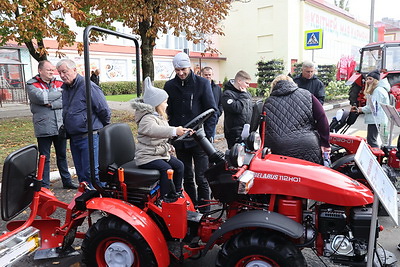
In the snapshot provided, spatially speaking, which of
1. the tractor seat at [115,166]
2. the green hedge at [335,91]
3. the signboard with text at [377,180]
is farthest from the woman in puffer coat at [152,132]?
the green hedge at [335,91]

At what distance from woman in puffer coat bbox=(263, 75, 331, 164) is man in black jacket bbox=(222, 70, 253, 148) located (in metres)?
1.33

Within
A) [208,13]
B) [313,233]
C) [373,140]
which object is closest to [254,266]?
[313,233]

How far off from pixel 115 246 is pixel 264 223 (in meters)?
1.24

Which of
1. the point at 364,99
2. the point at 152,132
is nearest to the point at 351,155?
the point at 152,132

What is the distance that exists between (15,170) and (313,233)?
2253 mm

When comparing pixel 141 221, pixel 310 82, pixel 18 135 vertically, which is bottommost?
pixel 18 135

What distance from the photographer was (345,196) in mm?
2520

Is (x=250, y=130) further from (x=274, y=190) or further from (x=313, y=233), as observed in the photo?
(x=313, y=233)

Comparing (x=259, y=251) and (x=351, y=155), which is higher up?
(x=351, y=155)

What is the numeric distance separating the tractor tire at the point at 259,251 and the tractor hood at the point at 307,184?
0.34 metres

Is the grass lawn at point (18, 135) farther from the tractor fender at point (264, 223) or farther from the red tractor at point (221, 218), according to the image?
the tractor fender at point (264, 223)

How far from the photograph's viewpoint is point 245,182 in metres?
2.42

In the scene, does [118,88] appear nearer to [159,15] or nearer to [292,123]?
[159,15]

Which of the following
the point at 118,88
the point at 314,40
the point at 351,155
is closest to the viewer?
the point at 351,155
